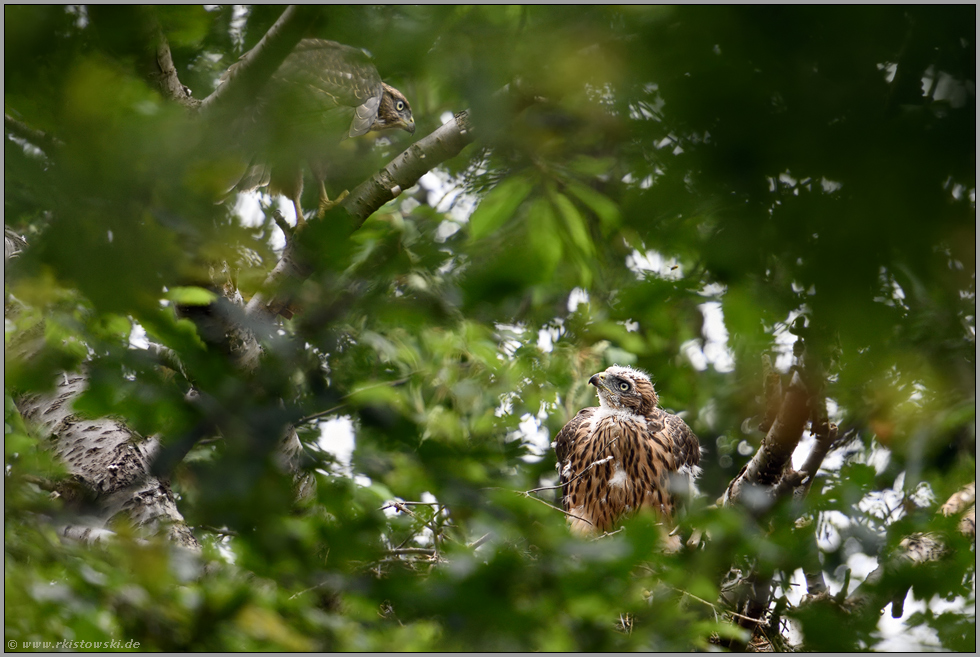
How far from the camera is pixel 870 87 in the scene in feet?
1.80

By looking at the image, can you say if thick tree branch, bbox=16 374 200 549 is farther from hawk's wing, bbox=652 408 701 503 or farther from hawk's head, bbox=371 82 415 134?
hawk's head, bbox=371 82 415 134

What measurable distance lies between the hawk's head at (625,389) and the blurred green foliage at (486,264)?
6.01 feet

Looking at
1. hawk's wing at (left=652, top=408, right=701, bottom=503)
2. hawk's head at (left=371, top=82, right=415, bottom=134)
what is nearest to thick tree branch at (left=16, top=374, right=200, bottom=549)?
→ hawk's wing at (left=652, top=408, right=701, bottom=503)

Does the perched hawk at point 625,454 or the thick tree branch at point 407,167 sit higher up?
the thick tree branch at point 407,167

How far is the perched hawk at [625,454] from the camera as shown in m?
3.32

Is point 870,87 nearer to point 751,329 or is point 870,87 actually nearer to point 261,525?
point 751,329

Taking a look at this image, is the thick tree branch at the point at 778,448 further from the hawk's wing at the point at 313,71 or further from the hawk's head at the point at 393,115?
the hawk's head at the point at 393,115

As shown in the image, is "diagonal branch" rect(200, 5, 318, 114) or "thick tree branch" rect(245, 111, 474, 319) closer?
"diagonal branch" rect(200, 5, 318, 114)

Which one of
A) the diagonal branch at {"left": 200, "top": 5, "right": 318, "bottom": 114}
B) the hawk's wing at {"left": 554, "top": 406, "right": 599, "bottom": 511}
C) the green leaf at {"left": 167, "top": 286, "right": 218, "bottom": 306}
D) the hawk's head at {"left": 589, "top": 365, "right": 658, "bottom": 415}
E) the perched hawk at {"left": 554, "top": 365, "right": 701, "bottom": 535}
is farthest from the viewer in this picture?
the hawk's wing at {"left": 554, "top": 406, "right": 599, "bottom": 511}

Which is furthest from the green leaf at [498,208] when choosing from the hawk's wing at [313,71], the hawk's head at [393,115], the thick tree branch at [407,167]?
the hawk's head at [393,115]

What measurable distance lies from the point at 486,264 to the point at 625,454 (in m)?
2.74

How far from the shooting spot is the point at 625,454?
340cm

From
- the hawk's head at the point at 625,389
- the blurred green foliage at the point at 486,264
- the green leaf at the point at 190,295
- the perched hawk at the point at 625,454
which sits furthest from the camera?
the hawk's head at the point at 625,389

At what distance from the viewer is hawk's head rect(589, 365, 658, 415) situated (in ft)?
11.2
